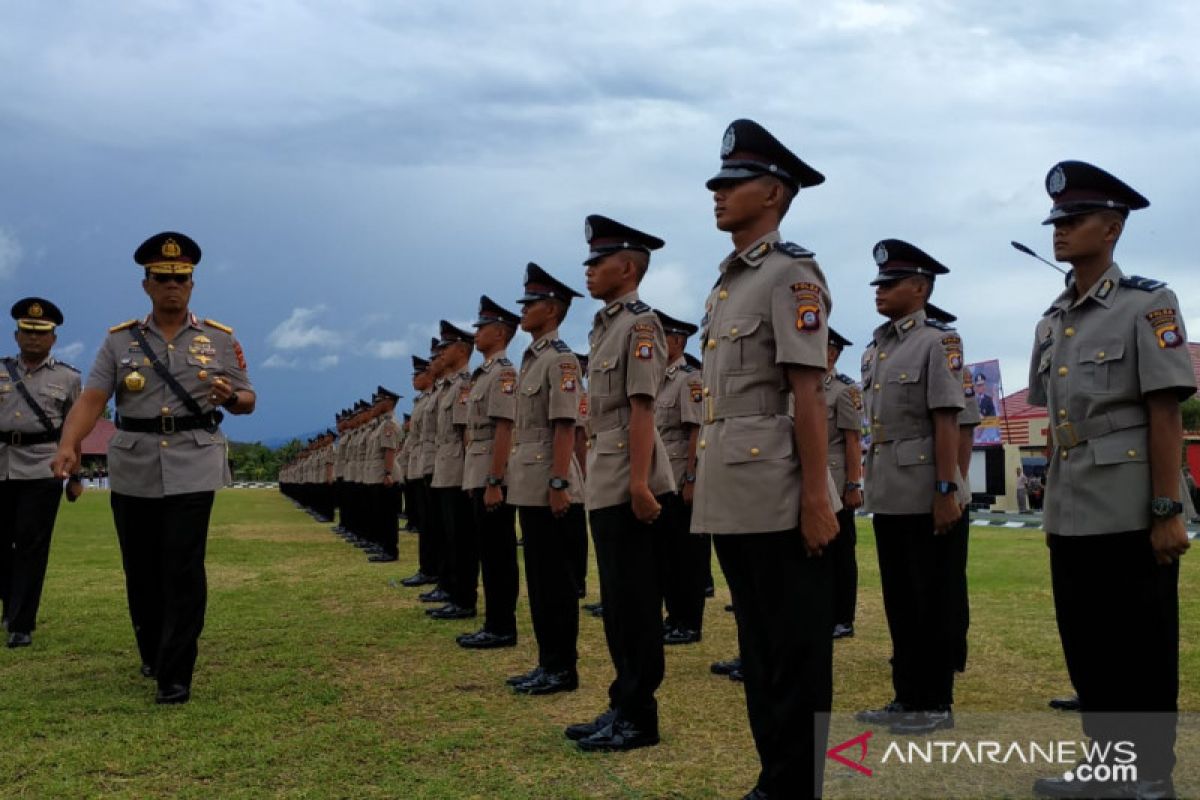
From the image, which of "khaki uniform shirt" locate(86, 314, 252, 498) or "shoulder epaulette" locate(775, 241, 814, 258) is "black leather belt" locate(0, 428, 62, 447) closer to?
"khaki uniform shirt" locate(86, 314, 252, 498)

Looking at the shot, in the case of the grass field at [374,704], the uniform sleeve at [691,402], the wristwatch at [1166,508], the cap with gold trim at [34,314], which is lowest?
the grass field at [374,704]

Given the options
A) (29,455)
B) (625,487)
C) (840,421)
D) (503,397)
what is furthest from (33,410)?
(840,421)

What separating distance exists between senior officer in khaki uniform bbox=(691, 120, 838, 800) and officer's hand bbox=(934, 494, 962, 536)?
148cm

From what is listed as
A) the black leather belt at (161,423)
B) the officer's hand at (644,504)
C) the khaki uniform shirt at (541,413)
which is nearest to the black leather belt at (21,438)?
the black leather belt at (161,423)

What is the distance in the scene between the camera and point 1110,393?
345 centimetres

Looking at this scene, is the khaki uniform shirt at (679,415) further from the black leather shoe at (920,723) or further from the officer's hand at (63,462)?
the officer's hand at (63,462)

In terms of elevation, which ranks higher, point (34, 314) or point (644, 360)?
point (34, 314)

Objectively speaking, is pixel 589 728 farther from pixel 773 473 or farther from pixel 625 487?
pixel 773 473

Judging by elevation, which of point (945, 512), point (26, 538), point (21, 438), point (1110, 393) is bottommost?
point (26, 538)

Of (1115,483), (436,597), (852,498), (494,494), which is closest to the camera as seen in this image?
(1115,483)

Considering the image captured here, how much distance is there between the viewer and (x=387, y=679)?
5.53 metres

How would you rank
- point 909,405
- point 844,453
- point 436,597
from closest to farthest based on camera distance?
point 909,405
point 844,453
point 436,597

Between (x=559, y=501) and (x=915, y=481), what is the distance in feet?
5.77

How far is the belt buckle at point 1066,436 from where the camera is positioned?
141 inches
